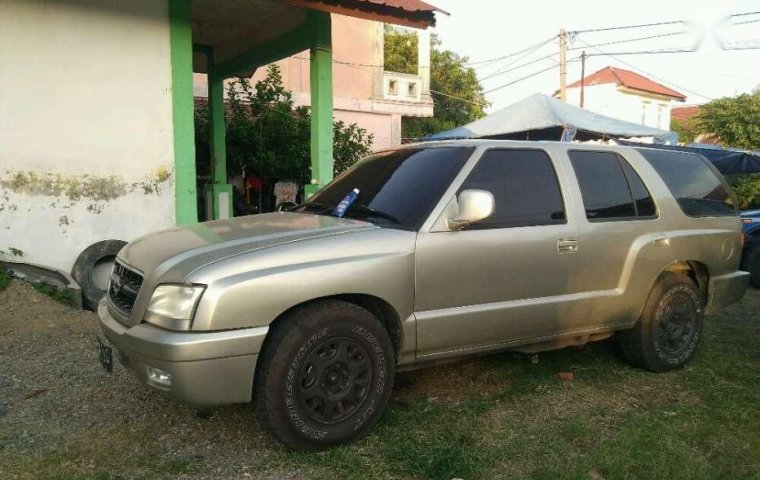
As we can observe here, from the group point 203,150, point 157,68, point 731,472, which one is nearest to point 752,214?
point 731,472

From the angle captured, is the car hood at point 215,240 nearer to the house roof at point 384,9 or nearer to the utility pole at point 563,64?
the house roof at point 384,9

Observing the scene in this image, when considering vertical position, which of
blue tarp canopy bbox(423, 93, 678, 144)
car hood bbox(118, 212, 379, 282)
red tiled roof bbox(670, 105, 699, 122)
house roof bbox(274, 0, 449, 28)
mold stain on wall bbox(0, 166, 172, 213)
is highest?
red tiled roof bbox(670, 105, 699, 122)

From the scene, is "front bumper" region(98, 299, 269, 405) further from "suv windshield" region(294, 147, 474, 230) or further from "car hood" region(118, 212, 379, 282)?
"suv windshield" region(294, 147, 474, 230)

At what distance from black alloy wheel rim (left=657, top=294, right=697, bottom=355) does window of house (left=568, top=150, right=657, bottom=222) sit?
2.46ft

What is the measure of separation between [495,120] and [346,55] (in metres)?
7.27

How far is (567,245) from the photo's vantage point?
3994mm

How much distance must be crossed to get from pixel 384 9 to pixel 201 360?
4.96 m

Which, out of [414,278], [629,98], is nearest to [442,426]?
[414,278]

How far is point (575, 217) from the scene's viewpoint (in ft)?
13.4

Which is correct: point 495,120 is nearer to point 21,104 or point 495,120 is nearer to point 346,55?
point 346,55

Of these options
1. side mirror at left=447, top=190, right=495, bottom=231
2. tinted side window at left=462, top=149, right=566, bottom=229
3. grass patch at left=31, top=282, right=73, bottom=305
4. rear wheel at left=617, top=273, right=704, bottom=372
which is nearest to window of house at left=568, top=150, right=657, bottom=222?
tinted side window at left=462, top=149, right=566, bottom=229

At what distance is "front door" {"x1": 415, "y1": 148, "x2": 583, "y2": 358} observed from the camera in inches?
138

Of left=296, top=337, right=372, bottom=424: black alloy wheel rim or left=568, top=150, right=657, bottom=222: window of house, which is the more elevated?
left=568, top=150, right=657, bottom=222: window of house

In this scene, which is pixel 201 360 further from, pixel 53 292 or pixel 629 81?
pixel 629 81
